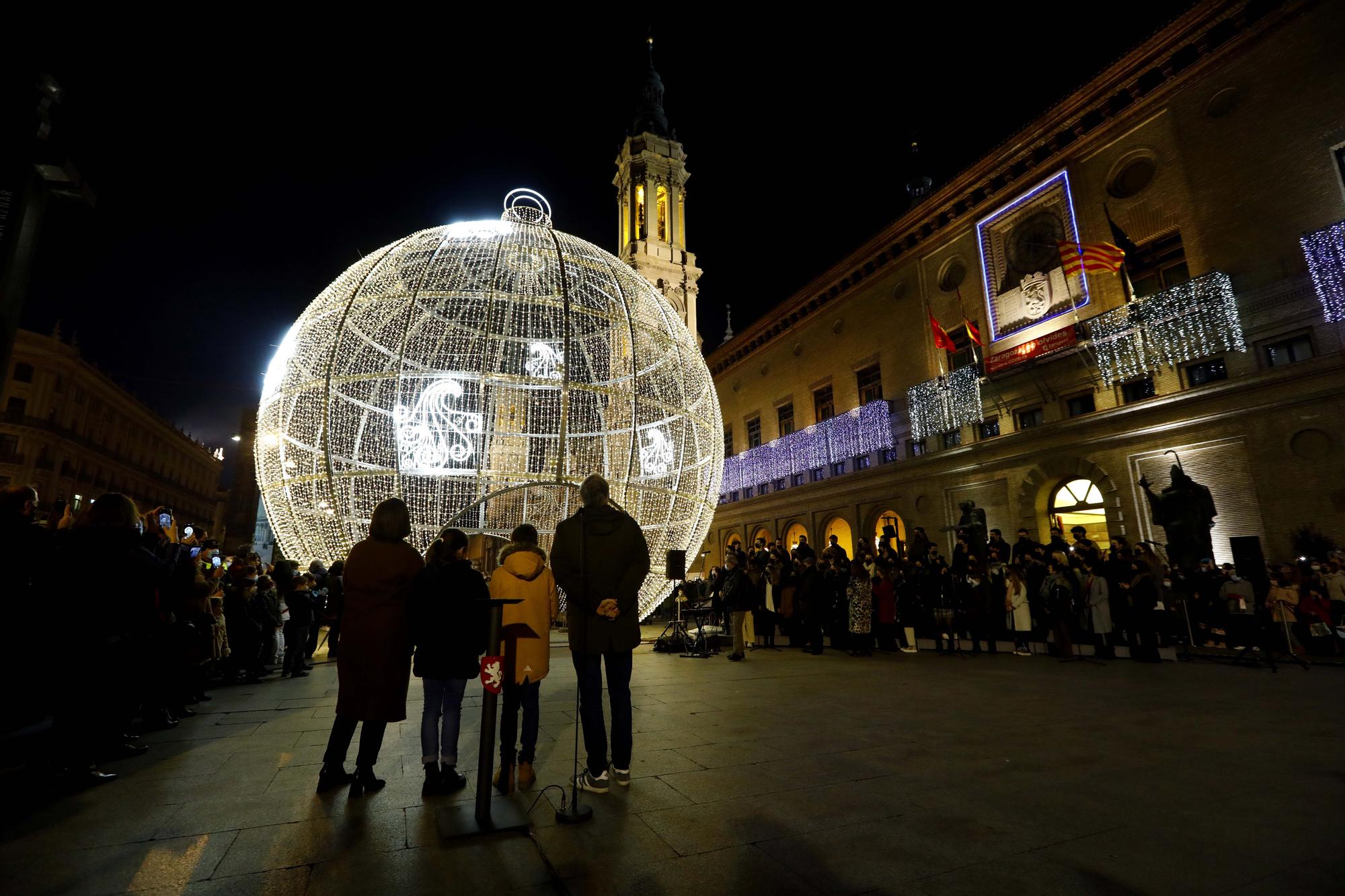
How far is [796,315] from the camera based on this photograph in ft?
100

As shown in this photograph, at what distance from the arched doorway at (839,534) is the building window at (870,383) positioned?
5.32 meters

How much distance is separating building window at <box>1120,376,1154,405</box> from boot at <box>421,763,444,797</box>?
19.4 m

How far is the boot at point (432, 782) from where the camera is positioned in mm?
3496

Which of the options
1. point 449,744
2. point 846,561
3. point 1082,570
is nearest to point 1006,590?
point 1082,570

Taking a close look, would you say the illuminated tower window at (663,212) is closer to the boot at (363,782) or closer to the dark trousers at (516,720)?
the dark trousers at (516,720)

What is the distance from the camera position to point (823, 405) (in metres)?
28.4

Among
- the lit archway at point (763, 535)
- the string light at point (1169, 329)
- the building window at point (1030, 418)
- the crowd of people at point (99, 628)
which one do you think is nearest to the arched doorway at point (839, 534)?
the lit archway at point (763, 535)

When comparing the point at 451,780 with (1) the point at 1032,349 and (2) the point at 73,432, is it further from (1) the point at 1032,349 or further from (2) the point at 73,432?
(2) the point at 73,432

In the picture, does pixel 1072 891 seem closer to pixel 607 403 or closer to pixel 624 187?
pixel 607 403

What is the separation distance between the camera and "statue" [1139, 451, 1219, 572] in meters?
13.8

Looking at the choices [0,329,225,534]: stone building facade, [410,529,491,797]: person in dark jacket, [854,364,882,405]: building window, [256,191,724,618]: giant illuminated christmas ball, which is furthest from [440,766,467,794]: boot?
[0,329,225,534]: stone building facade

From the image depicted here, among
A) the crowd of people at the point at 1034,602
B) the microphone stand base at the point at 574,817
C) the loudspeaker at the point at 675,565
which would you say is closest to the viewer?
the microphone stand base at the point at 574,817

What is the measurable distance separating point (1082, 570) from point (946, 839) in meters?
9.77

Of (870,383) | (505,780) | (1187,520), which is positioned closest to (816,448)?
(870,383)
